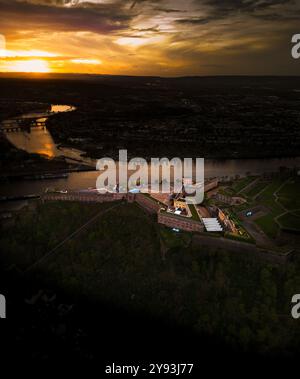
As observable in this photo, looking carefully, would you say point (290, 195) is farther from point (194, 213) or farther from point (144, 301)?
point (144, 301)

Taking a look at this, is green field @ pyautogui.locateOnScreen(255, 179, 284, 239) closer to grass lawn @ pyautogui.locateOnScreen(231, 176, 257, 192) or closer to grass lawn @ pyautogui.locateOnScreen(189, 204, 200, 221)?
grass lawn @ pyautogui.locateOnScreen(231, 176, 257, 192)

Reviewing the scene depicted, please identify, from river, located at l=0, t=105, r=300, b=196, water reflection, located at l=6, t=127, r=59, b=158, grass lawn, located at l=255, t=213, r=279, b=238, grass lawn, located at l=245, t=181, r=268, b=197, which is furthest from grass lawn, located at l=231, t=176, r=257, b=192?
water reflection, located at l=6, t=127, r=59, b=158

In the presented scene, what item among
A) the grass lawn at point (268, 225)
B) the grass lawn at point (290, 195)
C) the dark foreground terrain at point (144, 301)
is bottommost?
the dark foreground terrain at point (144, 301)

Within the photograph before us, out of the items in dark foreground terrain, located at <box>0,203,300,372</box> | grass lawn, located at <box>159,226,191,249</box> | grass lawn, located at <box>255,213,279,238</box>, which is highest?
grass lawn, located at <box>255,213,279,238</box>

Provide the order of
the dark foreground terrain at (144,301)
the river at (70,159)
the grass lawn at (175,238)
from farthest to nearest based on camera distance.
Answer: the river at (70,159)
the grass lawn at (175,238)
the dark foreground terrain at (144,301)

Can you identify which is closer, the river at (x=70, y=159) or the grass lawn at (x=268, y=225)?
the grass lawn at (x=268, y=225)

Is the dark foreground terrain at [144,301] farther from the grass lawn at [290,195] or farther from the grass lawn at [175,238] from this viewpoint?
the grass lawn at [290,195]

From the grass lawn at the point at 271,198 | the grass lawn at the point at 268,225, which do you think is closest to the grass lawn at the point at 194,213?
the grass lawn at the point at 268,225

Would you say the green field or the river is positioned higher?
the river

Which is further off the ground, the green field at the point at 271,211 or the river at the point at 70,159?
the river at the point at 70,159

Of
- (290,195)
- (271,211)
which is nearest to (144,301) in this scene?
(271,211)
